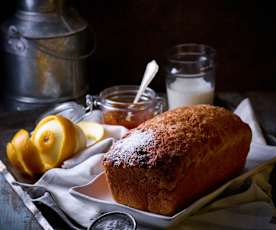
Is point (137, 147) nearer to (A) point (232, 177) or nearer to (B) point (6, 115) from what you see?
(A) point (232, 177)

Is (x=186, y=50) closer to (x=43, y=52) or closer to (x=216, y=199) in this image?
(x=43, y=52)

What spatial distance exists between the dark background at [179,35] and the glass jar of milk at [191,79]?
21cm

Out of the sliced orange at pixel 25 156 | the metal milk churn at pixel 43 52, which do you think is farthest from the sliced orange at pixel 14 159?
the metal milk churn at pixel 43 52

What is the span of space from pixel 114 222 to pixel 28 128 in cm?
53

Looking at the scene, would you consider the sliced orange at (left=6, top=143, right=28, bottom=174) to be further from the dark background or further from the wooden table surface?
the dark background

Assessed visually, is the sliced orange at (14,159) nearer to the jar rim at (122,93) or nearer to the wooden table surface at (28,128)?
the wooden table surface at (28,128)

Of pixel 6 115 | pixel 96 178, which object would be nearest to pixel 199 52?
pixel 6 115

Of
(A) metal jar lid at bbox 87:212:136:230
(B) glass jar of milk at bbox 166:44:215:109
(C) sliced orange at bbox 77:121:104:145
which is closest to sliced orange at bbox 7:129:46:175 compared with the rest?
(C) sliced orange at bbox 77:121:104:145

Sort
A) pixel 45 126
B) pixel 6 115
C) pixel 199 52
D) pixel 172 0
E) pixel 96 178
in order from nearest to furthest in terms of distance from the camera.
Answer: pixel 96 178 < pixel 45 126 < pixel 6 115 < pixel 199 52 < pixel 172 0

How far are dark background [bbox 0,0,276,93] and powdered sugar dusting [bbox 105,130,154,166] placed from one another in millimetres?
744

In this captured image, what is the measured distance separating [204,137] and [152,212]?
0.49 ft

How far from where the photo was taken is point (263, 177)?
1078 millimetres

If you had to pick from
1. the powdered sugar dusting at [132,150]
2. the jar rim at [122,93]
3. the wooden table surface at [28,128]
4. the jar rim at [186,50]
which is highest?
the powdered sugar dusting at [132,150]

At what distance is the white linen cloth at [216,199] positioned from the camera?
3.16ft
